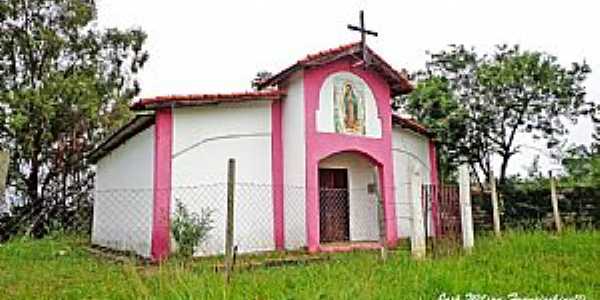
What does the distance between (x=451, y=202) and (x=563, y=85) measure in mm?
8904

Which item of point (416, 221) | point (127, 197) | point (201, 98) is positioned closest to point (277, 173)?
point (201, 98)

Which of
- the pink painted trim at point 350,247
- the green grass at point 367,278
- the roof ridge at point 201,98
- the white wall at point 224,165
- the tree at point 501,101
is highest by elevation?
the tree at point 501,101

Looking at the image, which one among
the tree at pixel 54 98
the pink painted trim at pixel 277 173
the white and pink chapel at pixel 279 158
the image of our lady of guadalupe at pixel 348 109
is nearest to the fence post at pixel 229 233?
the white and pink chapel at pixel 279 158

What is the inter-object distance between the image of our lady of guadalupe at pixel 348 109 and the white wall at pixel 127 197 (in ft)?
14.9

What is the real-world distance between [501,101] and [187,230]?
12051 millimetres

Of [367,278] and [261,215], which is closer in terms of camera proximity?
[367,278]

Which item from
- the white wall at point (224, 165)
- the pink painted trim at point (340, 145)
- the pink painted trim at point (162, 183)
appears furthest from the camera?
the pink painted trim at point (340, 145)

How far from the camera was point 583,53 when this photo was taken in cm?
1748

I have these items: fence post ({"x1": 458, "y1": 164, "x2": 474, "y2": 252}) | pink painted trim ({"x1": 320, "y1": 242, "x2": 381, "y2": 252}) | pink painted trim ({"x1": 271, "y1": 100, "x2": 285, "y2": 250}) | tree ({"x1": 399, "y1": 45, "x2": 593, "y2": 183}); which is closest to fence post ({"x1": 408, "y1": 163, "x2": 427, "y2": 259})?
fence post ({"x1": 458, "y1": 164, "x2": 474, "y2": 252})

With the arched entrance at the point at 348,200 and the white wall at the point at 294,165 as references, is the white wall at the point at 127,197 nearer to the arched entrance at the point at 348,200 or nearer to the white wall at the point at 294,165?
the white wall at the point at 294,165

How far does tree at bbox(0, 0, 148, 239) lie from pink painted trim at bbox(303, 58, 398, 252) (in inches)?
358

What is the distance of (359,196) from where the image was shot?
14.4 meters

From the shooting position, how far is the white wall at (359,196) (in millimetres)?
14023

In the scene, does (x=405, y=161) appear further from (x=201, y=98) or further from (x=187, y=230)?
(x=187, y=230)
